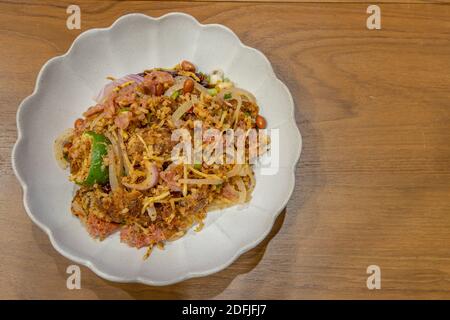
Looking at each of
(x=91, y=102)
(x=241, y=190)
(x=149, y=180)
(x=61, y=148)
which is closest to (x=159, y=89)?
(x=91, y=102)

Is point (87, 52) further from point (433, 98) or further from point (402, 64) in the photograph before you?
point (433, 98)

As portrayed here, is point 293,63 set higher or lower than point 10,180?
higher

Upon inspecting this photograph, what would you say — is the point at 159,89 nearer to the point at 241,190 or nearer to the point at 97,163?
the point at 97,163

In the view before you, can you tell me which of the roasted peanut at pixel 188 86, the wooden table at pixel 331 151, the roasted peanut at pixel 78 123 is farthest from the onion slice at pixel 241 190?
the roasted peanut at pixel 78 123

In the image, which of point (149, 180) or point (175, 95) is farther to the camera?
point (175, 95)

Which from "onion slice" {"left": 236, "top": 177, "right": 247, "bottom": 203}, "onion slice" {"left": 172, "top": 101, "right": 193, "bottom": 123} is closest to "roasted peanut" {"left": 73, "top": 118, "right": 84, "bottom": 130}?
"onion slice" {"left": 172, "top": 101, "right": 193, "bottom": 123}

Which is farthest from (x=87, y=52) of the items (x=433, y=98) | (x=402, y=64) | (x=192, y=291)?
(x=433, y=98)
